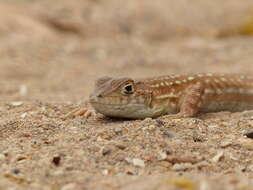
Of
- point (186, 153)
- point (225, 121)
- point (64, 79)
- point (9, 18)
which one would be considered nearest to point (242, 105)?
point (225, 121)

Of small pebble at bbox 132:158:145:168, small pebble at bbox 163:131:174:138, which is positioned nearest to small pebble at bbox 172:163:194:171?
small pebble at bbox 132:158:145:168

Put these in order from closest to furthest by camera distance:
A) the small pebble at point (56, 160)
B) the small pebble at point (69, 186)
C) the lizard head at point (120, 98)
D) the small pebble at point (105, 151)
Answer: the small pebble at point (69, 186) < the small pebble at point (56, 160) < the small pebble at point (105, 151) < the lizard head at point (120, 98)

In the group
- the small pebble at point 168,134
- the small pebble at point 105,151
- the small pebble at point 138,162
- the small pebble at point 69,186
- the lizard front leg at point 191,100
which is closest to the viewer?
the small pebble at point 69,186

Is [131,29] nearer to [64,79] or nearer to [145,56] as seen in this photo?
[145,56]

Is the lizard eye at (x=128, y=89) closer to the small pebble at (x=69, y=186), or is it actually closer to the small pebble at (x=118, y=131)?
the small pebble at (x=118, y=131)

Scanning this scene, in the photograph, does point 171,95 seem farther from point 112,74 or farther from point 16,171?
point 112,74

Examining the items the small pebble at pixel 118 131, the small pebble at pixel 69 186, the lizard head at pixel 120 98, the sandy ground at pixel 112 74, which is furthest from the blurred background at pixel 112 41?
the small pebble at pixel 69 186

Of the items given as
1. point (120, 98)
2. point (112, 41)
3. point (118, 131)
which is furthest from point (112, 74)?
point (118, 131)
